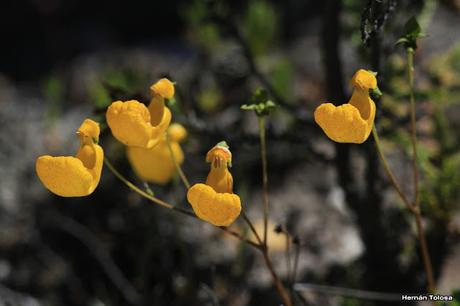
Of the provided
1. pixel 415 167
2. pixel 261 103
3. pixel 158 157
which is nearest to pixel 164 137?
pixel 261 103

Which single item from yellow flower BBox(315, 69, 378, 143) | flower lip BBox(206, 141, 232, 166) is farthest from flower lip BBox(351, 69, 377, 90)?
flower lip BBox(206, 141, 232, 166)

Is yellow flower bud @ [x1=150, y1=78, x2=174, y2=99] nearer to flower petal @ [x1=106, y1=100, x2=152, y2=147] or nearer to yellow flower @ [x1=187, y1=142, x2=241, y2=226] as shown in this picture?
flower petal @ [x1=106, y1=100, x2=152, y2=147]

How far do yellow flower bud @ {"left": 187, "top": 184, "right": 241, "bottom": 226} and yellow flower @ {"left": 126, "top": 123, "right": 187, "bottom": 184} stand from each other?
1.64 feet

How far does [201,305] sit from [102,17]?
3.39 metres

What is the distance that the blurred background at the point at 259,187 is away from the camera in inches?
71.1

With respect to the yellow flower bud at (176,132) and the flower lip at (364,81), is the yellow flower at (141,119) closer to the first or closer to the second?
the yellow flower bud at (176,132)

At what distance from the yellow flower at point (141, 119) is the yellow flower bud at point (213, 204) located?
19 centimetres

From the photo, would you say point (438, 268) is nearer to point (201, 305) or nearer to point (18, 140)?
point (201, 305)

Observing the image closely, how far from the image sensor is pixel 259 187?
2.66m

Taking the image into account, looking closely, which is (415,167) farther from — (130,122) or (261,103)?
(130,122)

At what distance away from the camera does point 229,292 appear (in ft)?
6.79

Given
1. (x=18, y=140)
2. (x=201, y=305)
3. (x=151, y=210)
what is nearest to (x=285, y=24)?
(x=18, y=140)

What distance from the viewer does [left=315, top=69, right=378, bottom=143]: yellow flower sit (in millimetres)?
1152

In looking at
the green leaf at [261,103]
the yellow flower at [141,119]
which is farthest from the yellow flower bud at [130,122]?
the green leaf at [261,103]
